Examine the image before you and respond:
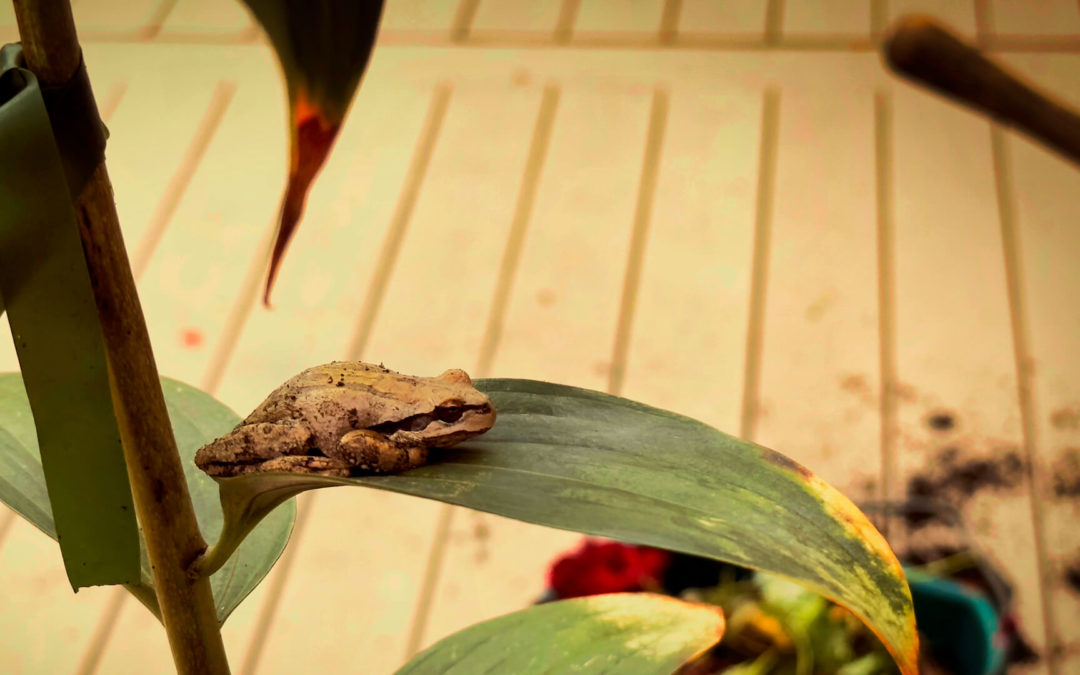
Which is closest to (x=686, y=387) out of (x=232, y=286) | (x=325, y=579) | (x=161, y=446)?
(x=325, y=579)

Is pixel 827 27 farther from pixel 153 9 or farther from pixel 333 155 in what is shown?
pixel 153 9

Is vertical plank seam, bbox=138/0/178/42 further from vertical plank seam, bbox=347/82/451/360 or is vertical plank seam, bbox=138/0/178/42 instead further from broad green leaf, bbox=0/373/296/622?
broad green leaf, bbox=0/373/296/622

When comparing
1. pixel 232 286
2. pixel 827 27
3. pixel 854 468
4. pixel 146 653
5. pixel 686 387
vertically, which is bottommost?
pixel 146 653

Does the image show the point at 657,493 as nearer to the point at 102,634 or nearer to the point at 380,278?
the point at 102,634

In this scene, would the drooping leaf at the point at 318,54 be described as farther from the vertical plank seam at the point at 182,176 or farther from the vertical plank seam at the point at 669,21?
the vertical plank seam at the point at 669,21

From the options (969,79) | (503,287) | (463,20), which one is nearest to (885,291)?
(503,287)

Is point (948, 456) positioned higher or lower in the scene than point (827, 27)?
lower
